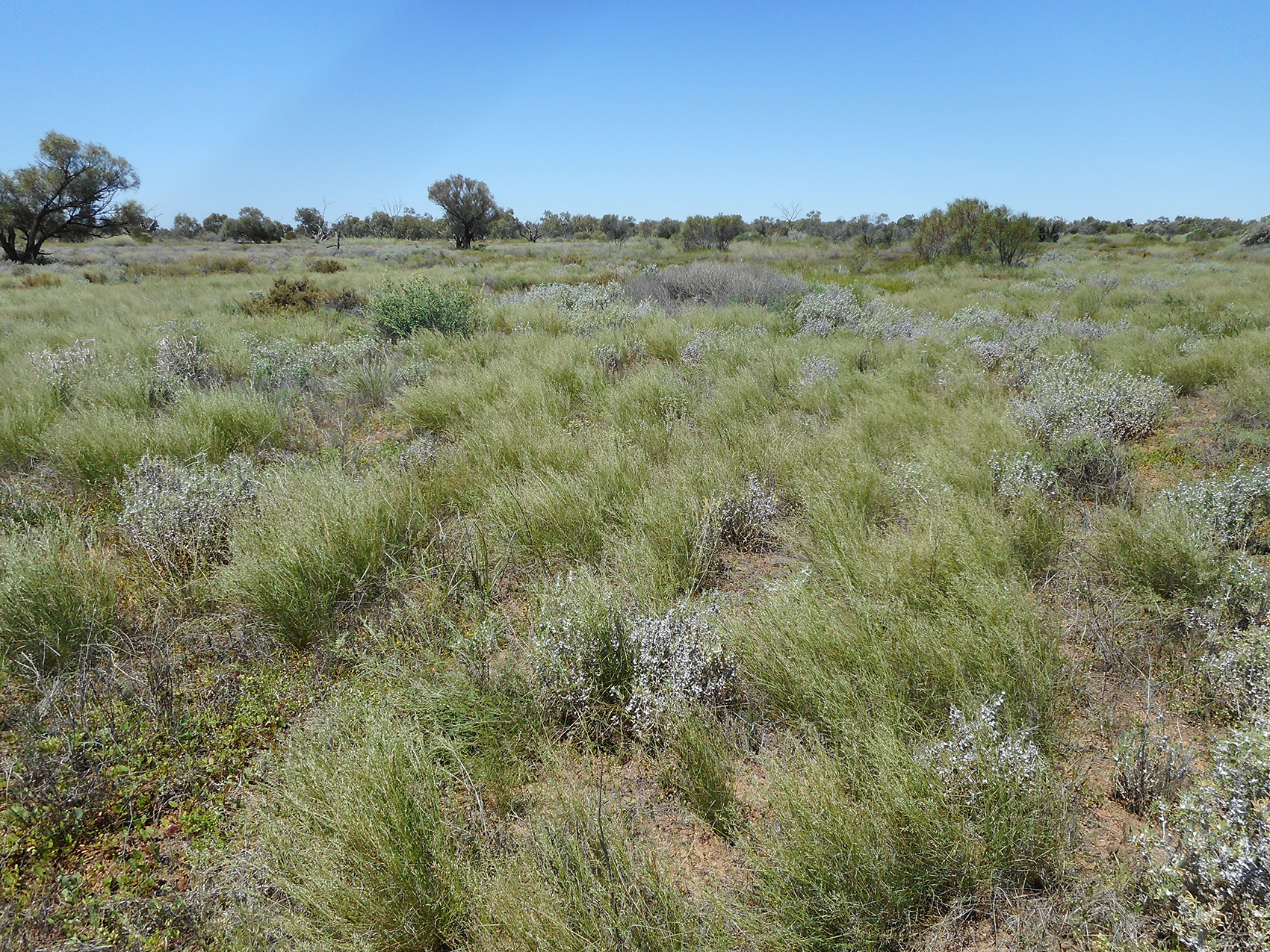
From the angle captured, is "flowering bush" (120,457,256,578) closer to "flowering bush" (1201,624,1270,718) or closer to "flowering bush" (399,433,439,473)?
"flowering bush" (399,433,439,473)

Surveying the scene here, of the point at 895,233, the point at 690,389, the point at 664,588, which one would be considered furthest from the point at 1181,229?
the point at 664,588

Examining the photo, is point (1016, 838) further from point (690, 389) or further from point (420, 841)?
point (690, 389)

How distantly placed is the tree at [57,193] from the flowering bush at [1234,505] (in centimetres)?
3580

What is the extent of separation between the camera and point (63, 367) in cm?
609

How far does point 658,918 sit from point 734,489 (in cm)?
266

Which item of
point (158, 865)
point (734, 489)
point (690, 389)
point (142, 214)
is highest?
point (142, 214)

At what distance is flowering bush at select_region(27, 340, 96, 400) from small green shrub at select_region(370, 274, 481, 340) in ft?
11.4

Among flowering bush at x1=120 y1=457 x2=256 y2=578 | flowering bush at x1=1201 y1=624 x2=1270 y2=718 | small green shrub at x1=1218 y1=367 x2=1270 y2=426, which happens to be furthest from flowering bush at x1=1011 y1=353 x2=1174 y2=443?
flowering bush at x1=120 y1=457 x2=256 y2=578

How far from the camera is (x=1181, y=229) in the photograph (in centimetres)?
4294

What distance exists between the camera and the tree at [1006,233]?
2211cm

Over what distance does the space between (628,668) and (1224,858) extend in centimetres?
187

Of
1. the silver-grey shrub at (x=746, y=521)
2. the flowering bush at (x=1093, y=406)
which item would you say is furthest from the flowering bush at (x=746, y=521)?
the flowering bush at (x=1093, y=406)

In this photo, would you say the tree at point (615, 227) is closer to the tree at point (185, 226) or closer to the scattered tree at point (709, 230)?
the scattered tree at point (709, 230)

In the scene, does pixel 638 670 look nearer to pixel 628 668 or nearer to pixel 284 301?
pixel 628 668
